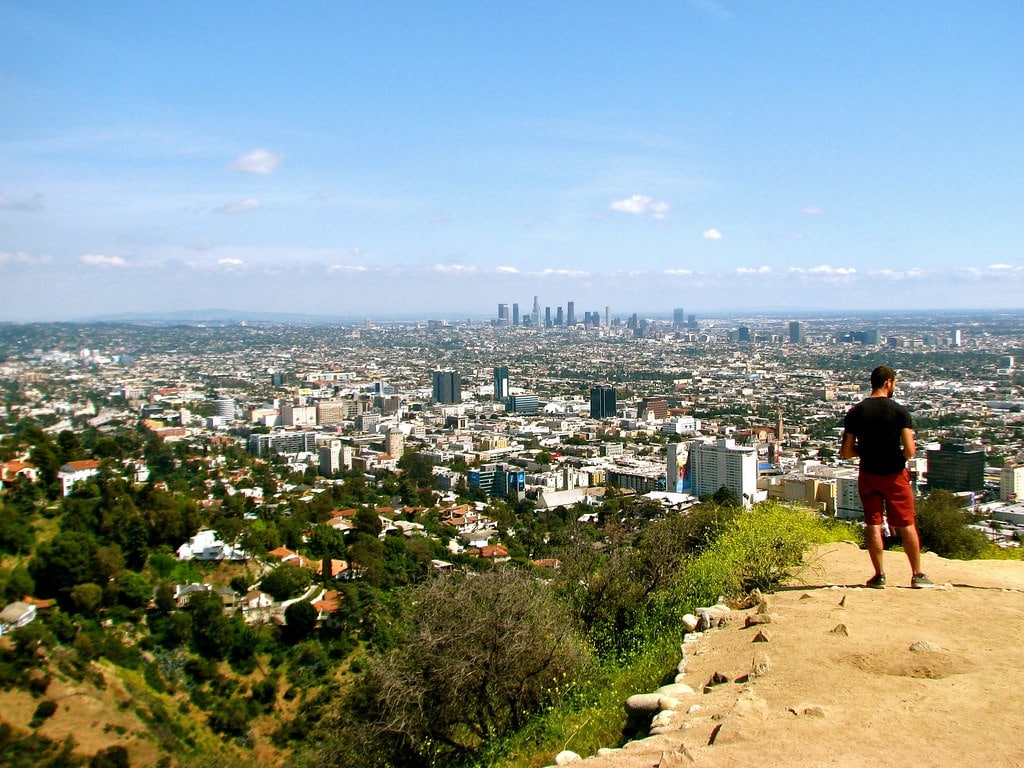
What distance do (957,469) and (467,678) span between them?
20229mm

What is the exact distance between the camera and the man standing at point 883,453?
9.73ft

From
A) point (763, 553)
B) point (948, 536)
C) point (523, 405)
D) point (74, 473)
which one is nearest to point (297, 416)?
point (523, 405)

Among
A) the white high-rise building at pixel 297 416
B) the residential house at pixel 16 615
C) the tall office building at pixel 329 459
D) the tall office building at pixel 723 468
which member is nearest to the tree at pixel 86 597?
the residential house at pixel 16 615

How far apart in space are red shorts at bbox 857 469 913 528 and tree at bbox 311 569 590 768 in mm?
1284

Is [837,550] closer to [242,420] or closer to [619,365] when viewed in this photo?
[242,420]

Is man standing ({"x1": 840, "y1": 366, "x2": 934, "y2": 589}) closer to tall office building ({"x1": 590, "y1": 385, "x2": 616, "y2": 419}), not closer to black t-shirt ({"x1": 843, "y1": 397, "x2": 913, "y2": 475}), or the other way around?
black t-shirt ({"x1": 843, "y1": 397, "x2": 913, "y2": 475})

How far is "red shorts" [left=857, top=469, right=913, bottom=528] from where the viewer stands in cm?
299

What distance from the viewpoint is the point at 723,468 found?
21688mm

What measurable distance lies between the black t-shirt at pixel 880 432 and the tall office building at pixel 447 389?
1743 inches

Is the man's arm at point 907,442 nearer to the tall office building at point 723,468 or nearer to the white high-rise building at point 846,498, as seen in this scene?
the white high-rise building at point 846,498

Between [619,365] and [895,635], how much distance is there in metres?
63.0

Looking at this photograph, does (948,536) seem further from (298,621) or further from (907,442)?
(298,621)

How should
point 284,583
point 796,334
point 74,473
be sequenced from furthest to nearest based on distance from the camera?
point 796,334, point 74,473, point 284,583

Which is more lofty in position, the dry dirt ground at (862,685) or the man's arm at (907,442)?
the man's arm at (907,442)
